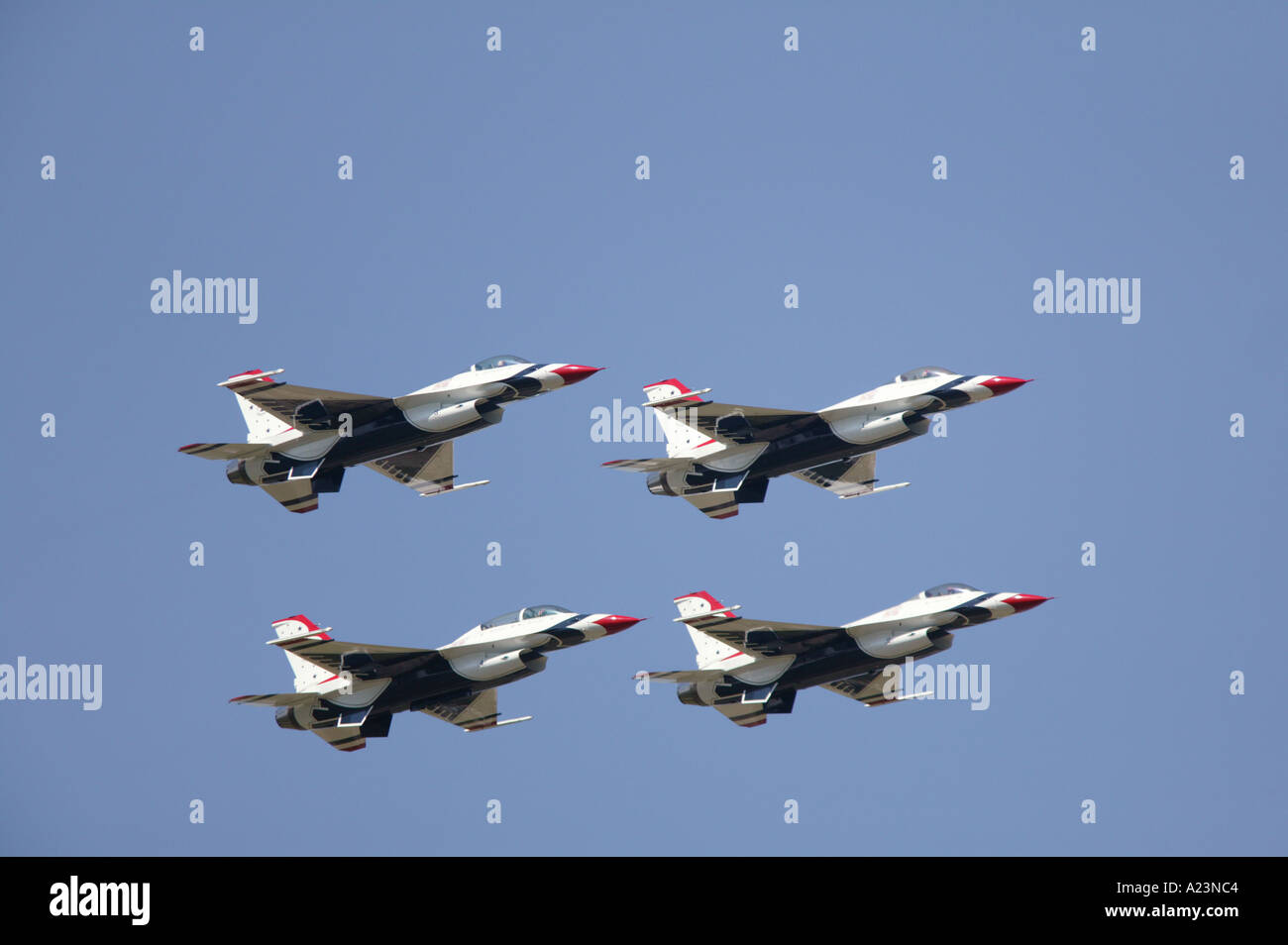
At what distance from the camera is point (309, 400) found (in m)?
60.0

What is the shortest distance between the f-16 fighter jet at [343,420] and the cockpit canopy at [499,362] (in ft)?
0.10

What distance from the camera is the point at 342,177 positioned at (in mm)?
68750

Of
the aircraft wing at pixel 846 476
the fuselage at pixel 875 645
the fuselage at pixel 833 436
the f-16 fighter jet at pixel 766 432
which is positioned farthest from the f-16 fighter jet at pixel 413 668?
the aircraft wing at pixel 846 476

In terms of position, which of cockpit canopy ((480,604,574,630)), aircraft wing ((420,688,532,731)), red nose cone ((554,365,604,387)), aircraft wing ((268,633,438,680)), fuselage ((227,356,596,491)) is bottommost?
aircraft wing ((420,688,532,731))

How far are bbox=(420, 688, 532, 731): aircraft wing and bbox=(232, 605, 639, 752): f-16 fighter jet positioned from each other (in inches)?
107

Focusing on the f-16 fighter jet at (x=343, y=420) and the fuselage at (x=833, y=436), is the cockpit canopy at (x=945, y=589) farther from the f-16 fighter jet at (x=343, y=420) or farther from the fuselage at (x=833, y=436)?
the f-16 fighter jet at (x=343, y=420)

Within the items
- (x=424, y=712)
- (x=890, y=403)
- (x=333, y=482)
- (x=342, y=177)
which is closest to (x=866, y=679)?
(x=890, y=403)

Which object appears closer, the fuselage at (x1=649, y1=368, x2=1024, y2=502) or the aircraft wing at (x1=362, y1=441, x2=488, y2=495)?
the fuselage at (x1=649, y1=368, x2=1024, y2=502)

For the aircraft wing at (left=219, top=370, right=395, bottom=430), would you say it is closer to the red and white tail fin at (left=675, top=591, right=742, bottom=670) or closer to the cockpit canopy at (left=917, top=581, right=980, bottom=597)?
the red and white tail fin at (left=675, top=591, right=742, bottom=670)

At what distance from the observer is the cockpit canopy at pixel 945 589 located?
201 ft

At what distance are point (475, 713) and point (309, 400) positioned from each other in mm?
12258

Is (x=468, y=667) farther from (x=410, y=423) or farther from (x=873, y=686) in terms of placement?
(x=873, y=686)

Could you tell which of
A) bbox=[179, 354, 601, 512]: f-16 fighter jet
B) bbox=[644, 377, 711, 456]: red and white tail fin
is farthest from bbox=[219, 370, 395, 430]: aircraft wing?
bbox=[644, 377, 711, 456]: red and white tail fin

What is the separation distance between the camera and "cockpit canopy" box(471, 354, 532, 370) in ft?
198
